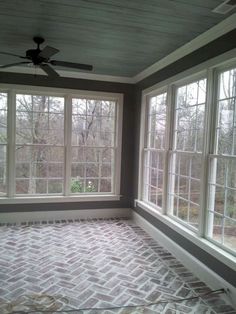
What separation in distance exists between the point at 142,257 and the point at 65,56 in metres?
3.03

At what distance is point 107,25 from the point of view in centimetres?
293

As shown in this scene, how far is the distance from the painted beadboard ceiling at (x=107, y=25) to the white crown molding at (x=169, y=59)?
0.22ft

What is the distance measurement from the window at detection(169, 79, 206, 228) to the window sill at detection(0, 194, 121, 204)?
170 cm

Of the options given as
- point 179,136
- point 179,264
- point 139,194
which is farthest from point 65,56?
point 179,264

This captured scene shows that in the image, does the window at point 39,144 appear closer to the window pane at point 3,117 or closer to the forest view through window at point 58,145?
the forest view through window at point 58,145

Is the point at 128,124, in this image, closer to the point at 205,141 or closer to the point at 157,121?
the point at 157,121

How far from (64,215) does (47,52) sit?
10.3ft

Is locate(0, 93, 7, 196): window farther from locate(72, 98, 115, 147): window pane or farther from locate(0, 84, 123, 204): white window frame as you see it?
locate(72, 98, 115, 147): window pane

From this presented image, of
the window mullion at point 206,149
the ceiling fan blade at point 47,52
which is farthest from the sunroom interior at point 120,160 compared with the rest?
the ceiling fan blade at point 47,52

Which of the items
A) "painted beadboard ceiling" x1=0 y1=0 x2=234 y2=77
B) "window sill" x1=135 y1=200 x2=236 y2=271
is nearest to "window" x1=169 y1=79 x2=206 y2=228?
"window sill" x1=135 y1=200 x2=236 y2=271

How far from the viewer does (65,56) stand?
4059 millimetres

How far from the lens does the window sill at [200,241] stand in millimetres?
2660

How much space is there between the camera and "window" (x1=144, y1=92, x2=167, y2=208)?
4320mm

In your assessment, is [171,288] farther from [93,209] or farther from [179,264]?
[93,209]
